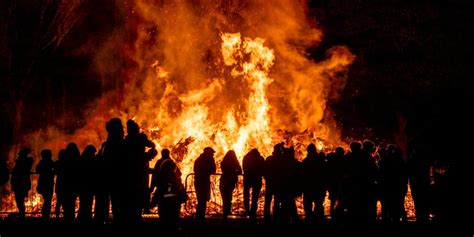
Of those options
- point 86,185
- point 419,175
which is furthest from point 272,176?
point 86,185

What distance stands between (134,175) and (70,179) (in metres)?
2.24

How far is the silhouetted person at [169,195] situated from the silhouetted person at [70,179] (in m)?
2.43

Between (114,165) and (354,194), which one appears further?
(354,194)

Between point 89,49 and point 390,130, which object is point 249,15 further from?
point 390,130

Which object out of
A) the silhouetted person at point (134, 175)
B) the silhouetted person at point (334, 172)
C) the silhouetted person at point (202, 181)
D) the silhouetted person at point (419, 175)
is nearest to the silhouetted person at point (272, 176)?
the silhouetted person at point (334, 172)

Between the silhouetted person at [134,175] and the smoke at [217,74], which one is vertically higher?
the smoke at [217,74]

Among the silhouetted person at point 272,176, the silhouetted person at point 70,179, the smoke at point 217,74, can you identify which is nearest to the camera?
the silhouetted person at point 70,179

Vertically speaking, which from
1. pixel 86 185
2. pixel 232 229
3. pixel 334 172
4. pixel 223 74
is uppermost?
pixel 223 74

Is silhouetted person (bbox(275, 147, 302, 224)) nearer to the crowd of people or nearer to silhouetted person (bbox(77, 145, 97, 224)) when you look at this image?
the crowd of people

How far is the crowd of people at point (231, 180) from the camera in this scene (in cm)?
775

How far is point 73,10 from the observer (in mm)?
22906

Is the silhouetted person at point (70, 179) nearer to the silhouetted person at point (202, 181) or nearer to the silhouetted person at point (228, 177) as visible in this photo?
the silhouetted person at point (202, 181)

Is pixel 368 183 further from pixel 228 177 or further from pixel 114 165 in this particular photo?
pixel 114 165

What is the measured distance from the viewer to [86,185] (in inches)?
353
